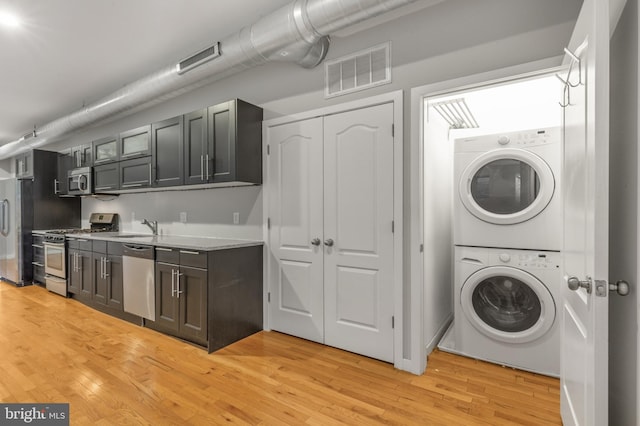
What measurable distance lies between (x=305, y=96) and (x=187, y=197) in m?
1.95

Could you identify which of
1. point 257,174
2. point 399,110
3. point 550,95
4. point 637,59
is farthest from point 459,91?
point 257,174

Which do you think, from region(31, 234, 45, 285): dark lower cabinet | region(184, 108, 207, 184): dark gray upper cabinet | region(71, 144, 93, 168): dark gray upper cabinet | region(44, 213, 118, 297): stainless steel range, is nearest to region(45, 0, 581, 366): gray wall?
region(184, 108, 207, 184): dark gray upper cabinet

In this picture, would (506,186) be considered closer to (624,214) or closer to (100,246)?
(624,214)

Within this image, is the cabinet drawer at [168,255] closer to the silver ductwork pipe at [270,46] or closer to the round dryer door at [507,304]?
the silver ductwork pipe at [270,46]

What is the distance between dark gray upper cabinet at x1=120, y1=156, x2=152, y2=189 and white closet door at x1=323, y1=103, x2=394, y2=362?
223cm

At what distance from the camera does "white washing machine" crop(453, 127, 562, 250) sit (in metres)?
2.35

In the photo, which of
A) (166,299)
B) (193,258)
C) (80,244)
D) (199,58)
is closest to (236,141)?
(199,58)

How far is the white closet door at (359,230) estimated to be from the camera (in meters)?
2.45

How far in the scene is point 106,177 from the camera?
428 cm

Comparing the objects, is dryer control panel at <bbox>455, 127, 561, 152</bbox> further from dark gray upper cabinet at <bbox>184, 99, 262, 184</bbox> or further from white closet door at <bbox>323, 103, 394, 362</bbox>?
dark gray upper cabinet at <bbox>184, 99, 262, 184</bbox>

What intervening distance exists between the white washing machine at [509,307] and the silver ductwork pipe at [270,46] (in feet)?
6.41

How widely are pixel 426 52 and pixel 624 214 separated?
5.18ft

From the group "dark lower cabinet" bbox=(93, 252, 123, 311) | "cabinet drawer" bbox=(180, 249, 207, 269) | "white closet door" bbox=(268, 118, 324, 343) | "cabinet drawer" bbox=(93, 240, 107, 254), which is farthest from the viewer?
"cabinet drawer" bbox=(93, 240, 107, 254)

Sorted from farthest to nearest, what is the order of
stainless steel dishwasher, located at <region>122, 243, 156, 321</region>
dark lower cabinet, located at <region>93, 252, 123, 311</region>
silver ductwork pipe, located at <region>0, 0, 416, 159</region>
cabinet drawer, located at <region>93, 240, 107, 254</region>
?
cabinet drawer, located at <region>93, 240, 107, 254</region> < dark lower cabinet, located at <region>93, 252, 123, 311</region> < stainless steel dishwasher, located at <region>122, 243, 156, 321</region> < silver ductwork pipe, located at <region>0, 0, 416, 159</region>
